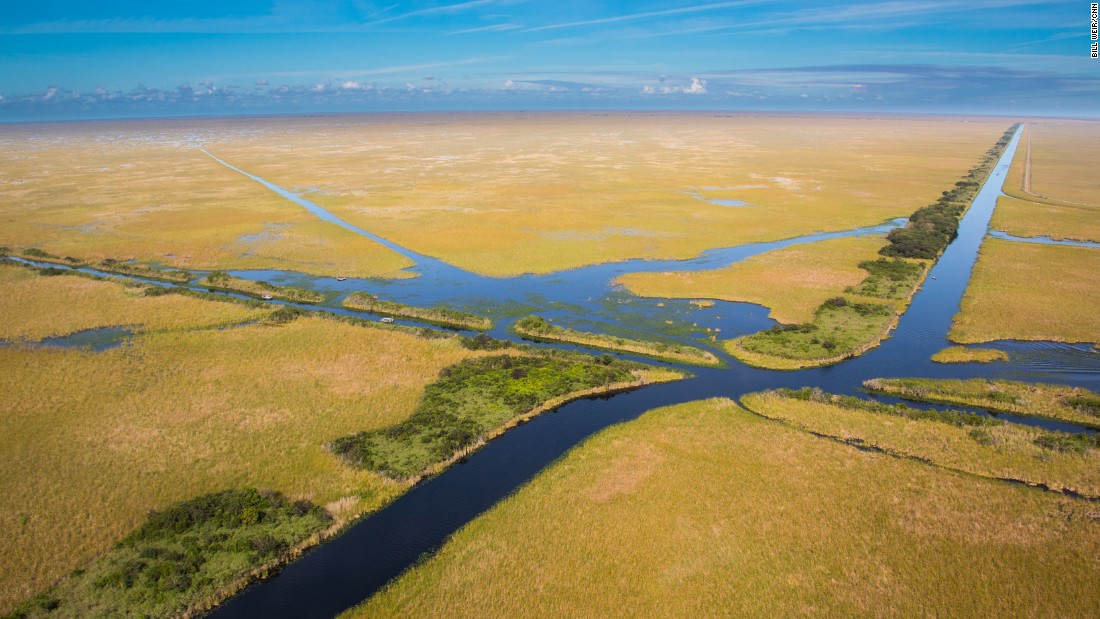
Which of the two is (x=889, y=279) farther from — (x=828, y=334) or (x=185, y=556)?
(x=185, y=556)

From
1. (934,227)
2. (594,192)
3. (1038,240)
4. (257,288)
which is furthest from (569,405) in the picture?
(594,192)

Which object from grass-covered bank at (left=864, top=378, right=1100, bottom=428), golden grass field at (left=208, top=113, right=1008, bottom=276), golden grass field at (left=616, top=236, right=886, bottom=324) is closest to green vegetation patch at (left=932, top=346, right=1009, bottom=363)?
grass-covered bank at (left=864, top=378, right=1100, bottom=428)

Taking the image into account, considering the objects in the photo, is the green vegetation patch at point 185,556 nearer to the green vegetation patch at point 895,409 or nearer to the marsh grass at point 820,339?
the green vegetation patch at point 895,409

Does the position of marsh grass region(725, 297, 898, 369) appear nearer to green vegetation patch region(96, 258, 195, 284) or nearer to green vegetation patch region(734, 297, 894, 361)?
green vegetation patch region(734, 297, 894, 361)

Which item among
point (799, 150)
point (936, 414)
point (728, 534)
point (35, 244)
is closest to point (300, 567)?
point (728, 534)

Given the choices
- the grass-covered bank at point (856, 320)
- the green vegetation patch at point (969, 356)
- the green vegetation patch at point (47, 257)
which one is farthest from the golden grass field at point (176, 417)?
the green vegetation patch at point (969, 356)
